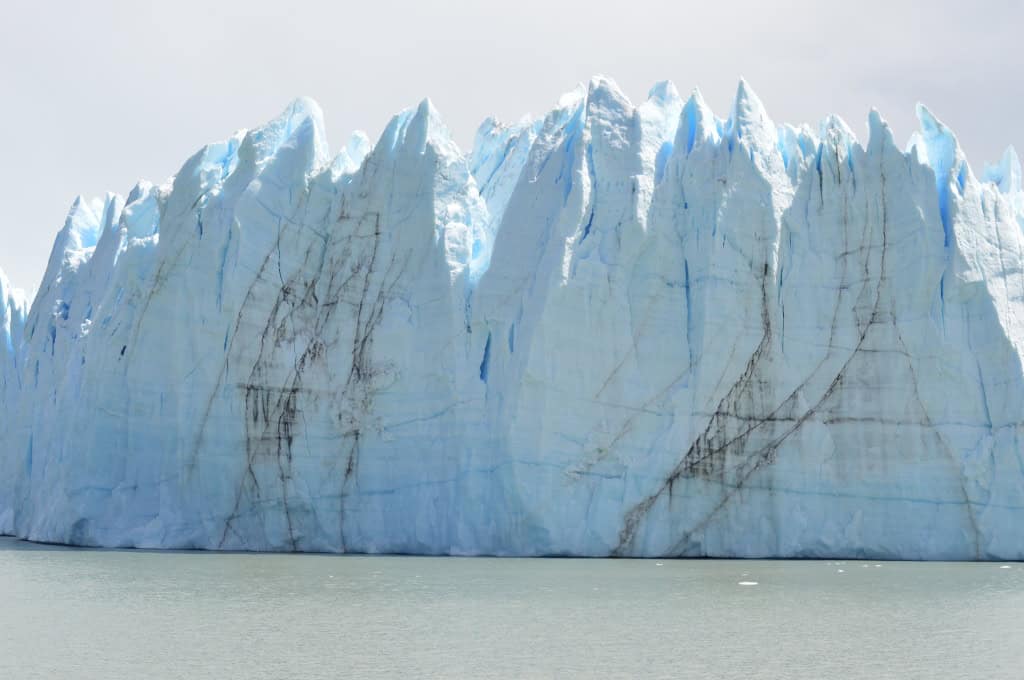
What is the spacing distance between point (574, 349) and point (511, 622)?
7.98 m

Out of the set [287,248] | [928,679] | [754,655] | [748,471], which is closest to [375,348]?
[287,248]

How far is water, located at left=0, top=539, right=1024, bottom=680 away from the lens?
787 centimetres

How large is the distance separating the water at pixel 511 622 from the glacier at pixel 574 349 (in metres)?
1.97

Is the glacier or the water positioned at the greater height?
the glacier

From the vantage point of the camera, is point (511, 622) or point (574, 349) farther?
point (574, 349)

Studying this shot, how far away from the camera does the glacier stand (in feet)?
55.1

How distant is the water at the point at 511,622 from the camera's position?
7.87m

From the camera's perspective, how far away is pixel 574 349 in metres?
17.3

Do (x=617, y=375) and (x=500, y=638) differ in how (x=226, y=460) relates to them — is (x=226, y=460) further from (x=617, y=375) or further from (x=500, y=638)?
(x=500, y=638)

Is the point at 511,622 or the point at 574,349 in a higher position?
the point at 574,349

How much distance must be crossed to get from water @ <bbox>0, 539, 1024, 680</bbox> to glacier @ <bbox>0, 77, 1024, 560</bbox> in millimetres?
1973

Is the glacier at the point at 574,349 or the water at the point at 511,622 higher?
the glacier at the point at 574,349

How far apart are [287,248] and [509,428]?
534 cm

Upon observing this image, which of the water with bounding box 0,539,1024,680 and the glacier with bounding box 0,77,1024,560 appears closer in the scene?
the water with bounding box 0,539,1024,680
